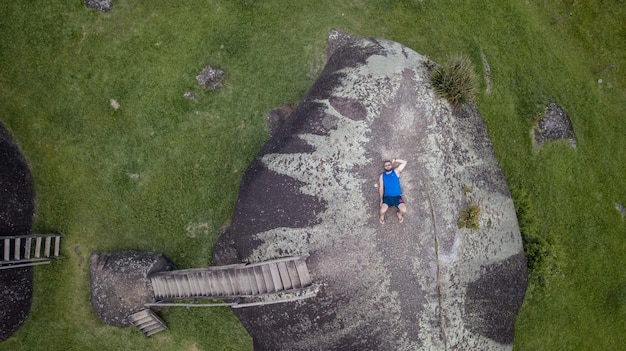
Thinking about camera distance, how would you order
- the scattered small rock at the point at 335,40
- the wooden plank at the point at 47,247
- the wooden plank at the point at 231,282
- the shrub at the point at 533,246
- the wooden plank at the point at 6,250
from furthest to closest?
the scattered small rock at the point at 335,40 < the wooden plank at the point at 47,247 < the shrub at the point at 533,246 < the wooden plank at the point at 6,250 < the wooden plank at the point at 231,282

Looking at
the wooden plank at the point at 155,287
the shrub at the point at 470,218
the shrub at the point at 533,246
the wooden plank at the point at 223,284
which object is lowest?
the wooden plank at the point at 155,287

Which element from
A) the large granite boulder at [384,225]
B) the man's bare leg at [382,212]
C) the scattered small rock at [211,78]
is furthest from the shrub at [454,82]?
the scattered small rock at [211,78]

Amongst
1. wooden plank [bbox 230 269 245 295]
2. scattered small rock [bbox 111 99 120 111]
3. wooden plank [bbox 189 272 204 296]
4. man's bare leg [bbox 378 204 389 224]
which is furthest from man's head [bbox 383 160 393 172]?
scattered small rock [bbox 111 99 120 111]

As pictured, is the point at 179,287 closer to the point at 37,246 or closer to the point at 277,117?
the point at 37,246

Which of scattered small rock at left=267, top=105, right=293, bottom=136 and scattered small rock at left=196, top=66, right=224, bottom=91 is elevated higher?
scattered small rock at left=196, top=66, right=224, bottom=91

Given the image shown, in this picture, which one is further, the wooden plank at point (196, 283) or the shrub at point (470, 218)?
the wooden plank at point (196, 283)

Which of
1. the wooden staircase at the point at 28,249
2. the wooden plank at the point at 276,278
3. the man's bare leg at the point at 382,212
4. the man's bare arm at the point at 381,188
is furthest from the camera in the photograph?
the wooden staircase at the point at 28,249

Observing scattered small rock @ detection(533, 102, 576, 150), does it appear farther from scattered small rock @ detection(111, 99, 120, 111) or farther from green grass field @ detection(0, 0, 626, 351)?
scattered small rock @ detection(111, 99, 120, 111)

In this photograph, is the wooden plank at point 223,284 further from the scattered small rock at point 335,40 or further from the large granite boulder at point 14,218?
the scattered small rock at point 335,40

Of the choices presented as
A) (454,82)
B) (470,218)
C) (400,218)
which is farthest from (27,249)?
(454,82)
